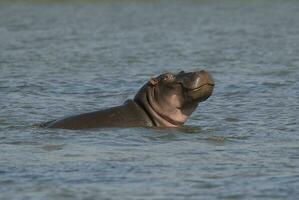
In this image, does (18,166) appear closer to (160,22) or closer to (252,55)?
(252,55)

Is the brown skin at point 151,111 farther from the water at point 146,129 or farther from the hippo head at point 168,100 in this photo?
the water at point 146,129

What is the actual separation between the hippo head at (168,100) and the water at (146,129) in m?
0.21

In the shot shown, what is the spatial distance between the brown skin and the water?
16cm

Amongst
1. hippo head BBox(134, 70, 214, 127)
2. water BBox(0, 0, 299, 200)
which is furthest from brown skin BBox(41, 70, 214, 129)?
water BBox(0, 0, 299, 200)

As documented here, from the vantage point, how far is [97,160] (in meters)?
8.88

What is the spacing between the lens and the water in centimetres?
802

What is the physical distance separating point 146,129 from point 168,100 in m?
0.34

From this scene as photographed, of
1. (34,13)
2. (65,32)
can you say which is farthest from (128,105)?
(34,13)

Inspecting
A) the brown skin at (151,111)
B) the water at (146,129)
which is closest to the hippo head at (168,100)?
the brown skin at (151,111)

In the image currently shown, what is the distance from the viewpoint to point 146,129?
1054cm

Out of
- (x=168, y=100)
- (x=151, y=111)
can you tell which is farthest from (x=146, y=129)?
(x=168, y=100)

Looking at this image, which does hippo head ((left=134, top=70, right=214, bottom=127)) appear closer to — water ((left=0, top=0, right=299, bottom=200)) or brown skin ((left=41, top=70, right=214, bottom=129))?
brown skin ((left=41, top=70, right=214, bottom=129))

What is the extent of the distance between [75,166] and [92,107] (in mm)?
4224

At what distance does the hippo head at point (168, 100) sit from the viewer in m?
10.5
